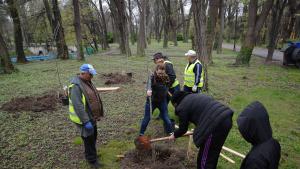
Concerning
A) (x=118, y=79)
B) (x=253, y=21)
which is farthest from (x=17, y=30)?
(x=253, y=21)

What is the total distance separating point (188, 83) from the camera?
6.24m

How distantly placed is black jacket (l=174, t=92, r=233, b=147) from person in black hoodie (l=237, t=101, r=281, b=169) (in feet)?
2.48

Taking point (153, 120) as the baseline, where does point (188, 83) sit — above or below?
→ above

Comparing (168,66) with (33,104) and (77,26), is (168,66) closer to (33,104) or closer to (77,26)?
(33,104)

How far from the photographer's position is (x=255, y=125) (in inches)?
88.9

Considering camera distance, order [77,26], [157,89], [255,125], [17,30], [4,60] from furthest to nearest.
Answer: [17,30]
[77,26]
[4,60]
[157,89]
[255,125]

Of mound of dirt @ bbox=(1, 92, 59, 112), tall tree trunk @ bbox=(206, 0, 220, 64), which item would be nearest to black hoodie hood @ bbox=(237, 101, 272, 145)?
mound of dirt @ bbox=(1, 92, 59, 112)

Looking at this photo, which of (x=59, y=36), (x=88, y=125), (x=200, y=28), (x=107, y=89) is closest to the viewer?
(x=88, y=125)

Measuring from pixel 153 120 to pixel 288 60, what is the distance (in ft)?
41.0

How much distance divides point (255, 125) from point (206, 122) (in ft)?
3.05

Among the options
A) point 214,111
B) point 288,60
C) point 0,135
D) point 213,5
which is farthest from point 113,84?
point 288,60

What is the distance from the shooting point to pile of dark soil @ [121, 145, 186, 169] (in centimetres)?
425

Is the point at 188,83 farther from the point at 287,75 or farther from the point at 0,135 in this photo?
the point at 287,75

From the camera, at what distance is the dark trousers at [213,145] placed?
10.3 ft
